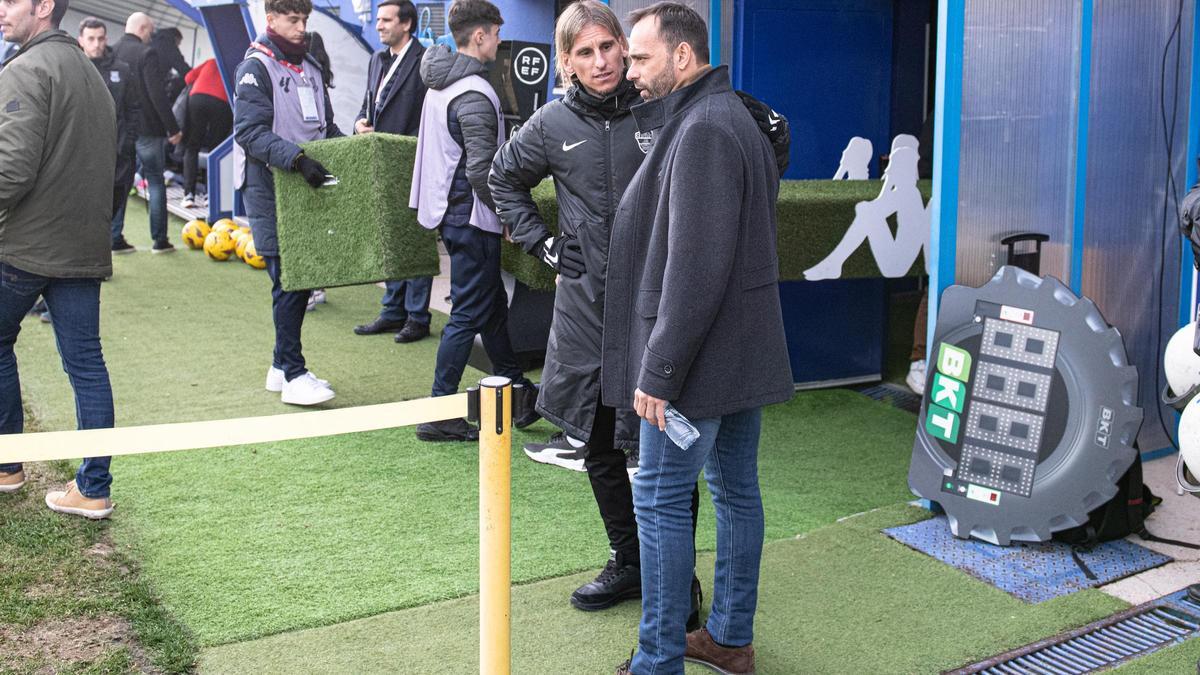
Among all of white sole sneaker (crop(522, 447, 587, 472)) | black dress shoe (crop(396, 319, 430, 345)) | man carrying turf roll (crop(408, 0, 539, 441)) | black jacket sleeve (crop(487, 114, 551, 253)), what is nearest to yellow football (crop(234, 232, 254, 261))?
black dress shoe (crop(396, 319, 430, 345))

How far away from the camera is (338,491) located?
471 centimetres

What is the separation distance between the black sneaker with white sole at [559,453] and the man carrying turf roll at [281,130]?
130 cm

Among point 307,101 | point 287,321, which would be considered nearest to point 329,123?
point 307,101

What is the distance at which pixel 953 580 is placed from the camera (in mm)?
3904

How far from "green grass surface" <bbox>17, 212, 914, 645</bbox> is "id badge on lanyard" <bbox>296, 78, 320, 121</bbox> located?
138 centimetres

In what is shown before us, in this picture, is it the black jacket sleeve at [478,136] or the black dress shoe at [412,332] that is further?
the black dress shoe at [412,332]

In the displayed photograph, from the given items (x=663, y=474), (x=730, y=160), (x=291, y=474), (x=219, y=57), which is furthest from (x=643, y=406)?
(x=219, y=57)

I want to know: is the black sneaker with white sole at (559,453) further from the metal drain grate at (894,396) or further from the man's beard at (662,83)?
the man's beard at (662,83)

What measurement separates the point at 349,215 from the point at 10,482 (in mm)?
1850

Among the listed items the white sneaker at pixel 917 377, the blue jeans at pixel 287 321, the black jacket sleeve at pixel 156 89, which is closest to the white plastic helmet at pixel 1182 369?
the white sneaker at pixel 917 377

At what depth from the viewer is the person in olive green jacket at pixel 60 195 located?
3.91 m

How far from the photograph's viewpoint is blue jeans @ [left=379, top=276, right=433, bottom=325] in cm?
736

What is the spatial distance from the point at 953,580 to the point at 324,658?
1.95 metres

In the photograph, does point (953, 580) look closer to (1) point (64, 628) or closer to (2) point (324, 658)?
(2) point (324, 658)
